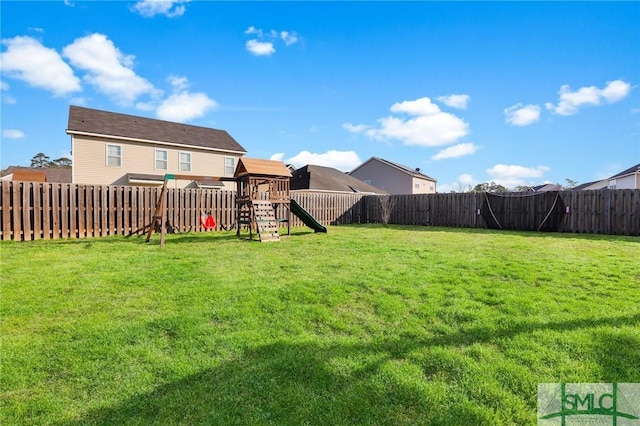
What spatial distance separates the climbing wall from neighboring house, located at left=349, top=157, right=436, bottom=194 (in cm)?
2870

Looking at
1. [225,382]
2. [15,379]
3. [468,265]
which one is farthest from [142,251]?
[468,265]

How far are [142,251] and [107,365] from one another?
546cm

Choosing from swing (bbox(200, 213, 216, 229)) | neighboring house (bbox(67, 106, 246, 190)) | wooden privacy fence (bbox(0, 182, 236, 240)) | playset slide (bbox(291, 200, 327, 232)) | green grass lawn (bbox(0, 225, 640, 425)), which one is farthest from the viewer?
neighboring house (bbox(67, 106, 246, 190))

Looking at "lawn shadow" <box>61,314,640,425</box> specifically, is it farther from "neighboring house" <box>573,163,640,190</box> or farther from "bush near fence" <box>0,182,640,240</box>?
"neighboring house" <box>573,163,640,190</box>

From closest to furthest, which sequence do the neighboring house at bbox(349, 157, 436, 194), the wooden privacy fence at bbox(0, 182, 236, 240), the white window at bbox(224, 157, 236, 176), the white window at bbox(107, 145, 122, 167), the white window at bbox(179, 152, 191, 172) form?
the wooden privacy fence at bbox(0, 182, 236, 240), the white window at bbox(107, 145, 122, 167), the white window at bbox(179, 152, 191, 172), the white window at bbox(224, 157, 236, 176), the neighboring house at bbox(349, 157, 436, 194)

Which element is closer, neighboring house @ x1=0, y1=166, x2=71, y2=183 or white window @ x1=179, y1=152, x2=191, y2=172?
white window @ x1=179, y1=152, x2=191, y2=172

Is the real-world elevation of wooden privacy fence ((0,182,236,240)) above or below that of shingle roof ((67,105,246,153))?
below

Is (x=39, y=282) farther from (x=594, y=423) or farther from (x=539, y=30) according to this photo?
(x=539, y=30)

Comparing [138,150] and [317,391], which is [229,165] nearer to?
[138,150]

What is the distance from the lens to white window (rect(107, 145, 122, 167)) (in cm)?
1806

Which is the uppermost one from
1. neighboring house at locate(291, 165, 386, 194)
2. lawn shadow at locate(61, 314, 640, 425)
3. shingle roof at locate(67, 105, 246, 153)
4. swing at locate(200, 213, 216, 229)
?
shingle roof at locate(67, 105, 246, 153)

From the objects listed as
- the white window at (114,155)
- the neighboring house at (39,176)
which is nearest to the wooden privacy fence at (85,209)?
the white window at (114,155)

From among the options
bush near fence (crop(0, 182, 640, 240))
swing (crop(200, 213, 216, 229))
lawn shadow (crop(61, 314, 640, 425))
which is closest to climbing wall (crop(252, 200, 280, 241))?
swing (crop(200, 213, 216, 229))

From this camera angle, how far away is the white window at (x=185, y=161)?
2064 centimetres
